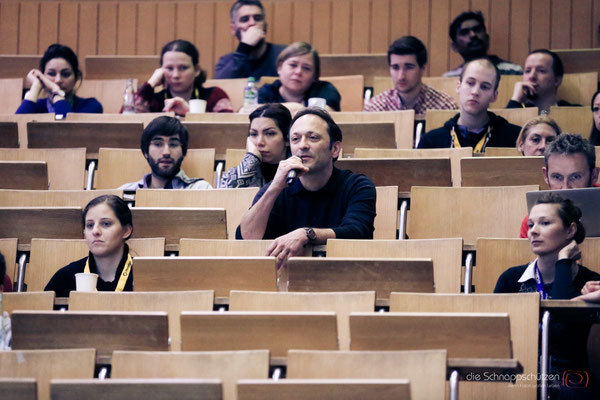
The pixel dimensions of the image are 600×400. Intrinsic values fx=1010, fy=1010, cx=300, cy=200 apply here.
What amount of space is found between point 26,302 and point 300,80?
121cm

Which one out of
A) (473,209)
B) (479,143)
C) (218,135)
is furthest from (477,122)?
(218,135)

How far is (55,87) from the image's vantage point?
2.78m

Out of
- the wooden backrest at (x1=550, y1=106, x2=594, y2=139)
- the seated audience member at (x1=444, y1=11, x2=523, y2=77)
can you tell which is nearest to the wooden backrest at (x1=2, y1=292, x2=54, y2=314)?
the wooden backrest at (x1=550, y1=106, x2=594, y2=139)

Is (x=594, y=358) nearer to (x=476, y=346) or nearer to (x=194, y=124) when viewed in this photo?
(x=476, y=346)

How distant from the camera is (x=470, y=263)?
178 cm

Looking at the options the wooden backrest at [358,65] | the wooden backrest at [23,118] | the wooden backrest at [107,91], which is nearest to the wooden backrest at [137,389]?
the wooden backrest at [23,118]

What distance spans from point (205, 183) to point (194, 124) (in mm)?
292

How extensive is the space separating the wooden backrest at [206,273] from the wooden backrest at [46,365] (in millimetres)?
272

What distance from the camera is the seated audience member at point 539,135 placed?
86.5 inches

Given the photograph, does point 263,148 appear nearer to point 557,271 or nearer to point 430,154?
point 430,154

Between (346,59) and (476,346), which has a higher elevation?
(346,59)

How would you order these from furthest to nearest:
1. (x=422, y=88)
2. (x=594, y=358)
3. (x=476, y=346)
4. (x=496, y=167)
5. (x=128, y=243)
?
(x=422, y=88)
(x=496, y=167)
(x=128, y=243)
(x=594, y=358)
(x=476, y=346)

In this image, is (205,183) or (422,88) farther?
(422,88)

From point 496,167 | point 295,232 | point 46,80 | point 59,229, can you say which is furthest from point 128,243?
point 46,80
